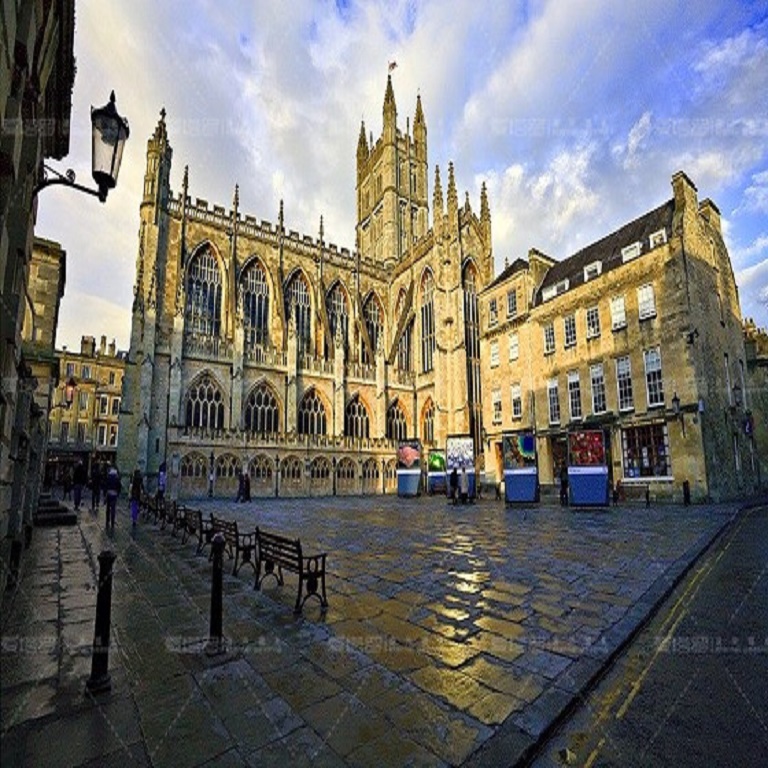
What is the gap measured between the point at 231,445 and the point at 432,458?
510 inches

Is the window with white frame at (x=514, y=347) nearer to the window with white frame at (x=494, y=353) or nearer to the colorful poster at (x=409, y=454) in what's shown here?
the window with white frame at (x=494, y=353)

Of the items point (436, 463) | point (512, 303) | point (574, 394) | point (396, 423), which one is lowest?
point (436, 463)

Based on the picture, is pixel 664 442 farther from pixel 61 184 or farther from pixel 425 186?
pixel 425 186

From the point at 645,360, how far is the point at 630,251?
5.72 metres

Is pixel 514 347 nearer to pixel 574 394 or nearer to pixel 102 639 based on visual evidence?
pixel 574 394

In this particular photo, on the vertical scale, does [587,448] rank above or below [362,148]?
below

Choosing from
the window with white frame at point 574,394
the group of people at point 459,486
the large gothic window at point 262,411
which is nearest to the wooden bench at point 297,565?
the group of people at point 459,486

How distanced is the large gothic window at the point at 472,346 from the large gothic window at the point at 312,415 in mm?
11860

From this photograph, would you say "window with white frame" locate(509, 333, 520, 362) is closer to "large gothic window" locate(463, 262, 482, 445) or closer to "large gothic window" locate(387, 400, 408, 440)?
"large gothic window" locate(463, 262, 482, 445)

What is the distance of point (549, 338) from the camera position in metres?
24.5


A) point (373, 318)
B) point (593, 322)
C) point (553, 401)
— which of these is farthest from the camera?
point (373, 318)

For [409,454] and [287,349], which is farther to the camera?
[287,349]

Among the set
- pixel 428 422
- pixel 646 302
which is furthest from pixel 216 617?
pixel 428 422

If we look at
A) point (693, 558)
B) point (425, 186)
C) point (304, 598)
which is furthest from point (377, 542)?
point (425, 186)
